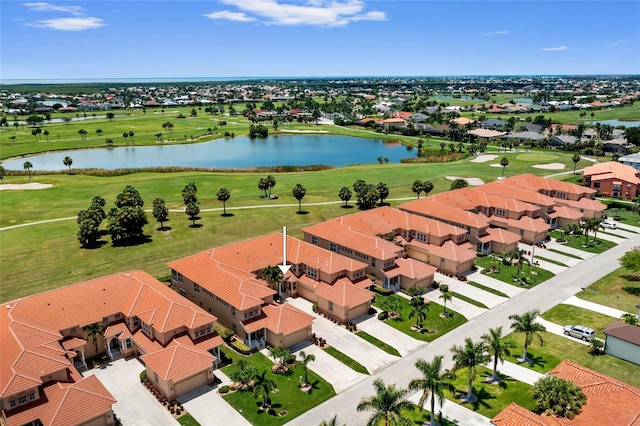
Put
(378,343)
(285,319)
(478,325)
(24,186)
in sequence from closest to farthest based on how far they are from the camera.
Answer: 1. (285,319)
2. (378,343)
3. (478,325)
4. (24,186)

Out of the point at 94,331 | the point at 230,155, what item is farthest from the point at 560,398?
the point at 230,155

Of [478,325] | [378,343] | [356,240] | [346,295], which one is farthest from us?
[356,240]

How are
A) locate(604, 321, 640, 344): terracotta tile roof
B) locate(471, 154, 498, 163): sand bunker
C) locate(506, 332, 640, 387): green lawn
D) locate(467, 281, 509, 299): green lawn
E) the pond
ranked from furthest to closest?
the pond < locate(471, 154, 498, 163): sand bunker < locate(467, 281, 509, 299): green lawn < locate(604, 321, 640, 344): terracotta tile roof < locate(506, 332, 640, 387): green lawn

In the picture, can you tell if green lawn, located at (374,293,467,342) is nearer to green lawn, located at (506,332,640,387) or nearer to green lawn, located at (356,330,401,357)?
green lawn, located at (356,330,401,357)

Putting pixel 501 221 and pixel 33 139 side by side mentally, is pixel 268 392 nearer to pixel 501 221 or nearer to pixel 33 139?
pixel 501 221

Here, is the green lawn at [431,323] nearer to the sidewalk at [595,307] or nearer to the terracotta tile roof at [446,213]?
the sidewalk at [595,307]

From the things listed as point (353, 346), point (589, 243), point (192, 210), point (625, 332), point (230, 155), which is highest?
point (230, 155)

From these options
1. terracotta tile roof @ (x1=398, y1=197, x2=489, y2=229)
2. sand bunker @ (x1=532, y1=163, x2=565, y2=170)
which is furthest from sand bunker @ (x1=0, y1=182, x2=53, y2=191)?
sand bunker @ (x1=532, y1=163, x2=565, y2=170)

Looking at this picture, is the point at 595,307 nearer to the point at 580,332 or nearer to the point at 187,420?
the point at 580,332
